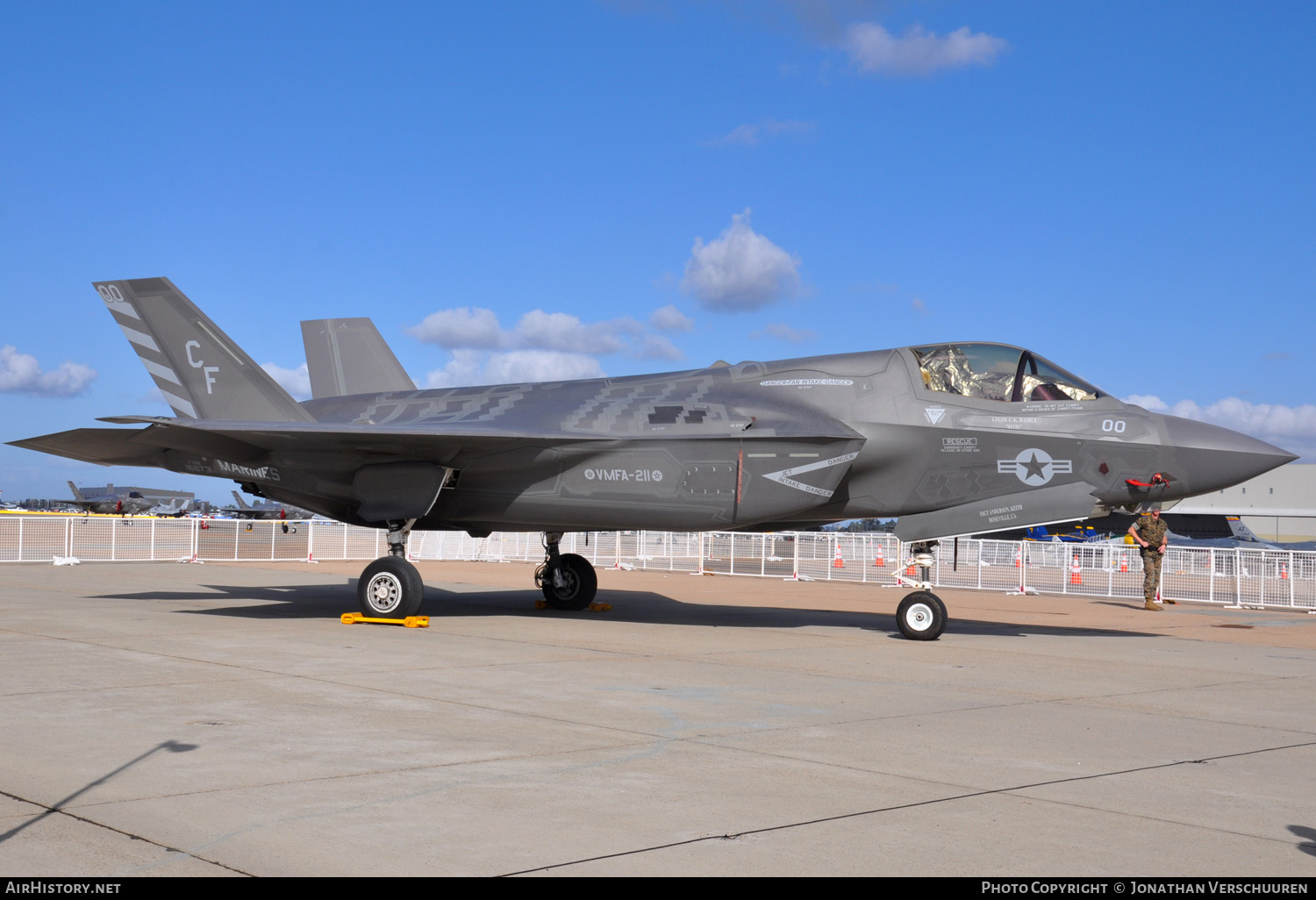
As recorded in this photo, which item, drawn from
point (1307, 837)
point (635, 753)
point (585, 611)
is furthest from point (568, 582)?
point (1307, 837)

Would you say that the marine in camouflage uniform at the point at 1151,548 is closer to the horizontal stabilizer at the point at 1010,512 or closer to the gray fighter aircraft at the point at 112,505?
the horizontal stabilizer at the point at 1010,512

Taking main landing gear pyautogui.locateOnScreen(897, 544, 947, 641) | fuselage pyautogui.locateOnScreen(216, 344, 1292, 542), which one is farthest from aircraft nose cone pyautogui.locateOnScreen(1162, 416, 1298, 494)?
main landing gear pyautogui.locateOnScreen(897, 544, 947, 641)

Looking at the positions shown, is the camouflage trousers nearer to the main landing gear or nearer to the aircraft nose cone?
the aircraft nose cone

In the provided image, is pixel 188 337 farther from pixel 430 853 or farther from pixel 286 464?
pixel 430 853

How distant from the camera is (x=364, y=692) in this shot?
26.2 ft

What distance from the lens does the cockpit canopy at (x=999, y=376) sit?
1253cm

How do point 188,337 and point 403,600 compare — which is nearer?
point 403,600

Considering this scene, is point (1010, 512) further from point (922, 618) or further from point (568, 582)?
point (568, 582)

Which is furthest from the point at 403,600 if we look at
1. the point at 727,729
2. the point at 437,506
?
the point at 727,729

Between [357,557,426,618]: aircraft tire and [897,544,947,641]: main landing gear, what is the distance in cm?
595

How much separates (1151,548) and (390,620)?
14.0m

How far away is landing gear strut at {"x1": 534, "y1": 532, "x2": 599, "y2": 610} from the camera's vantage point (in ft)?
54.0

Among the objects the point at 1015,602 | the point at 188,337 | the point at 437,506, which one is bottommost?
the point at 1015,602
